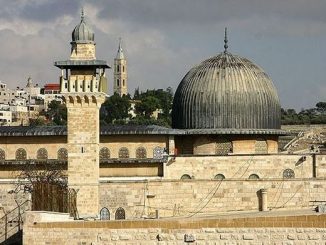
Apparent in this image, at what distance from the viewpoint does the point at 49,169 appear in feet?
127

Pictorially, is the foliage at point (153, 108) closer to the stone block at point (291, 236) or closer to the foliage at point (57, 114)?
the foliage at point (57, 114)

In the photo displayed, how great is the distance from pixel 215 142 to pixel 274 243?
1998 cm

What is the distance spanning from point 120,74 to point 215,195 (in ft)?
393

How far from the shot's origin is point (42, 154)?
4025 cm

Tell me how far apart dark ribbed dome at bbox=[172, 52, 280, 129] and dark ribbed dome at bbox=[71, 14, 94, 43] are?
9.94 m

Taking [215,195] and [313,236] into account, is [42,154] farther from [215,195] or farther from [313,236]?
[313,236]

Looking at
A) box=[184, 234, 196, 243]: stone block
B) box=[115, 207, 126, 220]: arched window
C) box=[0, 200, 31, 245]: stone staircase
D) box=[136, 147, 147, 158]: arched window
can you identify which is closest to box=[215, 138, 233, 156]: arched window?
box=[136, 147, 147, 158]: arched window

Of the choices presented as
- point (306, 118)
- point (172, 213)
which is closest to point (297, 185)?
point (172, 213)

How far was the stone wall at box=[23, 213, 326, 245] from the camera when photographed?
2039cm

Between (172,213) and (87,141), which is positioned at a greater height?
(87,141)

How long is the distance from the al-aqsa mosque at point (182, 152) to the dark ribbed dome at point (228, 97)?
0.14 ft

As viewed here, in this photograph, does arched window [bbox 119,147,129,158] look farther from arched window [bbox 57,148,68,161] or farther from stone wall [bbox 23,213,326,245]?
stone wall [bbox 23,213,326,245]

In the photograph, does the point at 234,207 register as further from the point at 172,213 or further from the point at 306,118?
the point at 306,118

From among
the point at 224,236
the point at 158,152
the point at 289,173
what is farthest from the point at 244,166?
the point at 224,236
